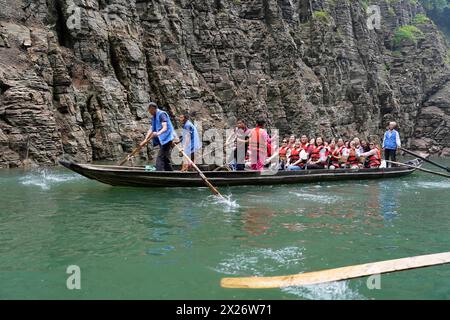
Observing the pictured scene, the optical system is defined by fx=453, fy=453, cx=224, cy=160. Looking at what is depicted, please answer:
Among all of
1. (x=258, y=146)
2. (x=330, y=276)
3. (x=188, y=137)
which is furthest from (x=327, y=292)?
(x=258, y=146)

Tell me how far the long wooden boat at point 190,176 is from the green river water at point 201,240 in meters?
0.35

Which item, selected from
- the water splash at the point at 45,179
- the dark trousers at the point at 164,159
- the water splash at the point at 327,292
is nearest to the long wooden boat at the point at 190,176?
the dark trousers at the point at 164,159

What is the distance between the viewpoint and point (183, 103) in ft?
105

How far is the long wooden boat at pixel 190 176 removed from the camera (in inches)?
496

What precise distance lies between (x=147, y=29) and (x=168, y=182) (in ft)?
72.5

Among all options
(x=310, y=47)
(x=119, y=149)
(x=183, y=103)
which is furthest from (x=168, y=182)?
(x=310, y=47)

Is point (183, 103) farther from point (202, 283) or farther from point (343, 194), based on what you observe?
point (202, 283)

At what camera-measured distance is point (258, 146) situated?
49.2 feet

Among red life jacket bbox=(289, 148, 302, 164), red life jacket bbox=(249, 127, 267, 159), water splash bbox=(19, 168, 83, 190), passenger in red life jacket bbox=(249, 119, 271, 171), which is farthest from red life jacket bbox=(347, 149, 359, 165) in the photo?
water splash bbox=(19, 168, 83, 190)

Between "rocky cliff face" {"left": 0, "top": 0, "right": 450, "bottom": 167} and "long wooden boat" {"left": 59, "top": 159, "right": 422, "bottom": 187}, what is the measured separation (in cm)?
977

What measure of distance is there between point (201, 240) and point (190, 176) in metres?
6.38

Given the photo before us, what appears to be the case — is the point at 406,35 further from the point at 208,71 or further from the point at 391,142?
the point at 391,142

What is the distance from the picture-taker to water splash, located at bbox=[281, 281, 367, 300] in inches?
192

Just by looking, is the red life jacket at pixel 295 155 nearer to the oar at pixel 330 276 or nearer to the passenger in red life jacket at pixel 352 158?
the passenger in red life jacket at pixel 352 158
